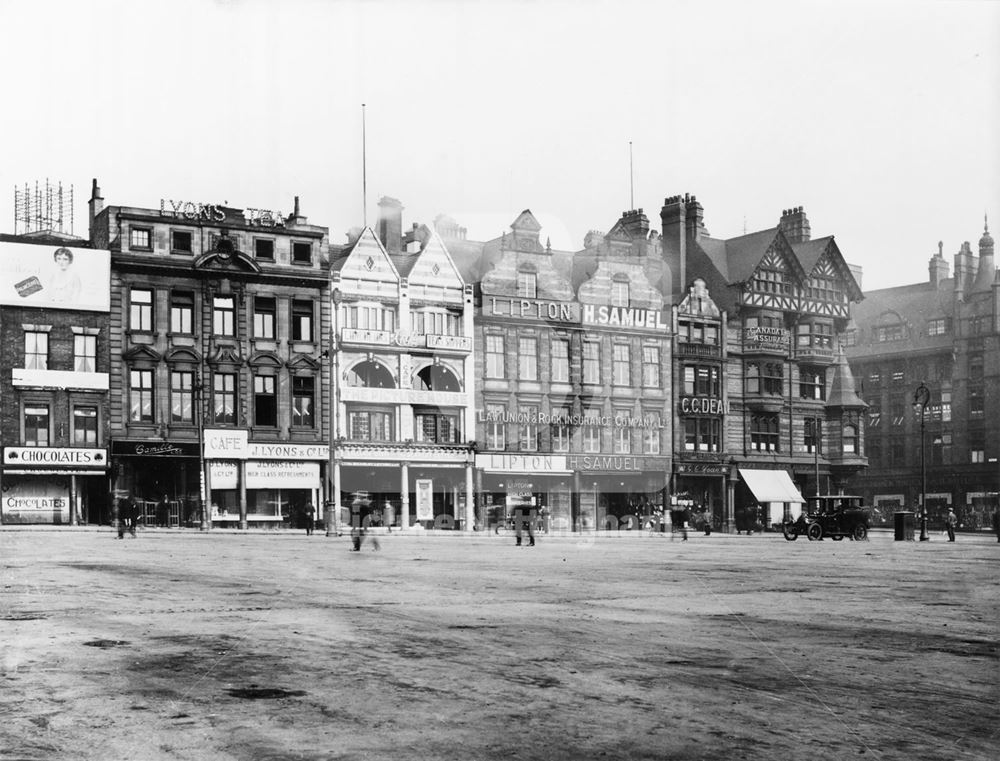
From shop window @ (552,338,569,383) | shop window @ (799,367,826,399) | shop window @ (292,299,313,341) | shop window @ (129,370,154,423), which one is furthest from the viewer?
shop window @ (799,367,826,399)

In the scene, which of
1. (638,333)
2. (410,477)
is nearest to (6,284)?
(410,477)

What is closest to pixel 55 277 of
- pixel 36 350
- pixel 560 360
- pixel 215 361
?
pixel 36 350

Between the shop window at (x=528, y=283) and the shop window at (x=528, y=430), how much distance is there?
5.73m

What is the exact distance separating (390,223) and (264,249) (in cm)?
777

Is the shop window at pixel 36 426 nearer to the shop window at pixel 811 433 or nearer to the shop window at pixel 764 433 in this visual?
the shop window at pixel 764 433

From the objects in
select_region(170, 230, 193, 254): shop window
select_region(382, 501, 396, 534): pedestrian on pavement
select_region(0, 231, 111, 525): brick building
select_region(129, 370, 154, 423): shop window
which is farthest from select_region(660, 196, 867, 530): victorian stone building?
select_region(0, 231, 111, 525): brick building

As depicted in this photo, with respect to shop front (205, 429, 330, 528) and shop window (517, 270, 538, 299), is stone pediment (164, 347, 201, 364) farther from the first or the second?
shop window (517, 270, 538, 299)

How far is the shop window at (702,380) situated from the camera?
65.1 metres

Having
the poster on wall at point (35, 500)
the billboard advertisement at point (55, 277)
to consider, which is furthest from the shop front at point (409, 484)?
the billboard advertisement at point (55, 277)

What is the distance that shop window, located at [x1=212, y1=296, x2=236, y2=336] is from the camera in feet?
181

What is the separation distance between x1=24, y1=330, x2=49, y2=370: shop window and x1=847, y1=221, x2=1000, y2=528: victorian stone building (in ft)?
167

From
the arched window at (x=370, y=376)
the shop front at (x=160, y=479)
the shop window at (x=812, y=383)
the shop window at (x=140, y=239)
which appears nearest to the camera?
the shop front at (x=160, y=479)

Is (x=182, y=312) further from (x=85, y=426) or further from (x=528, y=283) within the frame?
(x=528, y=283)

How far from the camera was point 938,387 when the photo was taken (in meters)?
81.2
